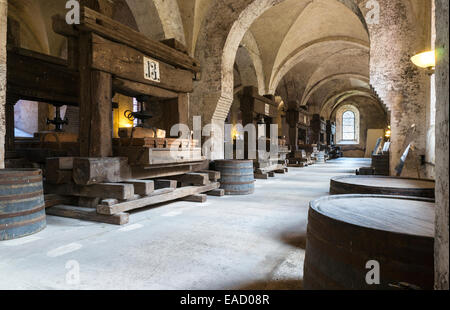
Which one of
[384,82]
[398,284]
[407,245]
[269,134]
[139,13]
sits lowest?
[398,284]

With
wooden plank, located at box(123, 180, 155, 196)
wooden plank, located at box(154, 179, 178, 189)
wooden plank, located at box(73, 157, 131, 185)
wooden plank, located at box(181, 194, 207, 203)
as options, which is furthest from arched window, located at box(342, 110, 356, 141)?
wooden plank, located at box(73, 157, 131, 185)

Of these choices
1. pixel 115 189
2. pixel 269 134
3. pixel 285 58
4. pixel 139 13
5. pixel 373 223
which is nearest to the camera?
pixel 373 223

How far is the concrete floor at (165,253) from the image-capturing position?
86.3 inches

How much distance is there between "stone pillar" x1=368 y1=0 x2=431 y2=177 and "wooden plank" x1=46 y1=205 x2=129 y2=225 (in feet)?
19.9

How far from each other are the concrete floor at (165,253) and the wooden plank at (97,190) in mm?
419

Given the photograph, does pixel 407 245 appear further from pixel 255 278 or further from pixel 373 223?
pixel 255 278

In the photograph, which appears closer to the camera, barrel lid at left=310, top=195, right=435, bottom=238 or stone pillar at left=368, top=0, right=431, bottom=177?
barrel lid at left=310, top=195, right=435, bottom=238

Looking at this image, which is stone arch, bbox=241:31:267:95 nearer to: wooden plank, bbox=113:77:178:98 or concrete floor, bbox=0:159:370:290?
wooden plank, bbox=113:77:178:98

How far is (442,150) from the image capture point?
106cm

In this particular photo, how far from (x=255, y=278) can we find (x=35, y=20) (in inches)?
514

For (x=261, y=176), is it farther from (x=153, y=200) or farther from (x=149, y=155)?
(x=149, y=155)

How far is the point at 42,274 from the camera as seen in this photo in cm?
230

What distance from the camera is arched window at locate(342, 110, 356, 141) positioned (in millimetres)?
32941
